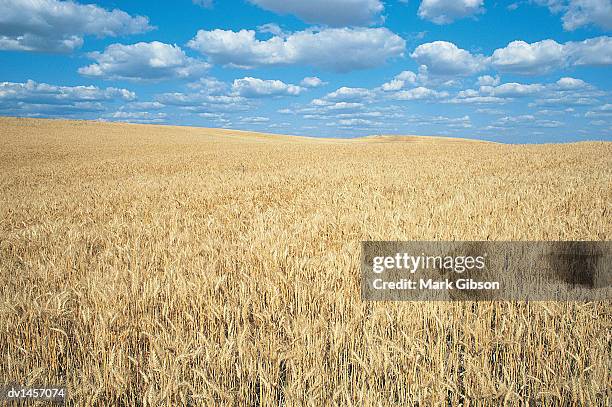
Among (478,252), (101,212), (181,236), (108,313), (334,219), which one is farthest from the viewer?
(101,212)

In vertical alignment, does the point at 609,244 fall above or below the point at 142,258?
above

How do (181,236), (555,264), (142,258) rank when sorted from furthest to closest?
(181,236) < (142,258) < (555,264)

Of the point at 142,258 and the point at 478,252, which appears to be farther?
the point at 142,258

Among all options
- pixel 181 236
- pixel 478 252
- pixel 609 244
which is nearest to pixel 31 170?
pixel 181 236

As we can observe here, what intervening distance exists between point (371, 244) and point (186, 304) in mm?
2349

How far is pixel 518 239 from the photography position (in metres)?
4.38

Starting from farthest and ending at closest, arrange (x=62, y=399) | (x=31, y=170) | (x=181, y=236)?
(x=31, y=170)
(x=181, y=236)
(x=62, y=399)

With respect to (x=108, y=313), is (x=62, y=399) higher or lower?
lower

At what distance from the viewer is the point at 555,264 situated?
12.6 feet

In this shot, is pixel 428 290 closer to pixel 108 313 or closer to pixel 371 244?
pixel 371 244

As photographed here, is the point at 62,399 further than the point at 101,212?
No

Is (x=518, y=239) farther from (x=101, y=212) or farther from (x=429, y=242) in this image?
(x=101, y=212)

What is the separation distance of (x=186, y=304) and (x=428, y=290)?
203 cm

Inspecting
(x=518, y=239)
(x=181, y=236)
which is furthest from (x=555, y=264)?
(x=181, y=236)
